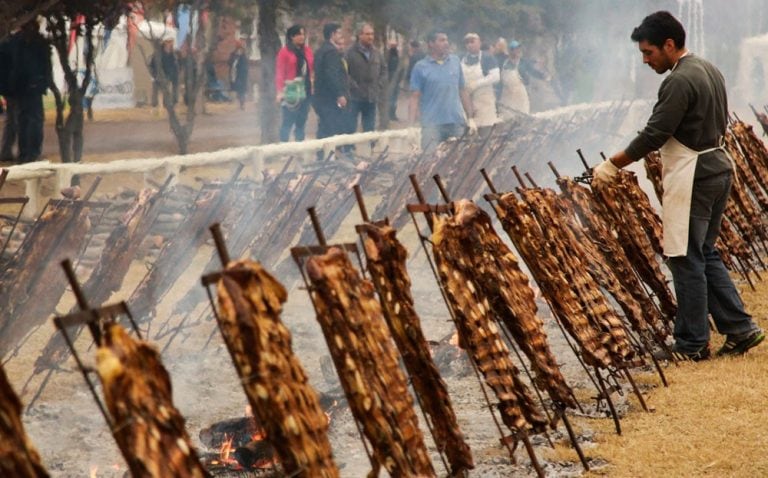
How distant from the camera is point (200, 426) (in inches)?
318

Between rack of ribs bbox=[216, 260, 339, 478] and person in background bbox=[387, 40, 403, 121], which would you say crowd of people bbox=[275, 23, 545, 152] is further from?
rack of ribs bbox=[216, 260, 339, 478]

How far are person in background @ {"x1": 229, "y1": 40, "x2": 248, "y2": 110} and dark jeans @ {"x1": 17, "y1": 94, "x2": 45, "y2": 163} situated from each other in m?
9.41

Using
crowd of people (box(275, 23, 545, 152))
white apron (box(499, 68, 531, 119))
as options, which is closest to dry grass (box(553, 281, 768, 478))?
crowd of people (box(275, 23, 545, 152))

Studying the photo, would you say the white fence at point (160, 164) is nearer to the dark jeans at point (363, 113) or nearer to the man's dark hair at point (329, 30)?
the dark jeans at point (363, 113)

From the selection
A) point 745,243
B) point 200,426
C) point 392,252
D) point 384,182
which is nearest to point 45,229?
point 200,426

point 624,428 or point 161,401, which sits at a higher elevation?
point 161,401

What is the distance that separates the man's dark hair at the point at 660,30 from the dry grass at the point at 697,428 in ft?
7.69

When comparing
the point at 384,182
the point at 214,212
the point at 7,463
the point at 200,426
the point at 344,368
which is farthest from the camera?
the point at 384,182

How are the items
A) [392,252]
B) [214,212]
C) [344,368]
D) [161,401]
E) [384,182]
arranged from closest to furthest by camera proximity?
[161,401]
[344,368]
[392,252]
[214,212]
[384,182]

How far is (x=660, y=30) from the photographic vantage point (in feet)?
29.2

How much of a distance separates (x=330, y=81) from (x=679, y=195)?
412 inches

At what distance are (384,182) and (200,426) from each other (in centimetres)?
996

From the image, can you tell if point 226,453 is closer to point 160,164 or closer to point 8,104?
point 160,164

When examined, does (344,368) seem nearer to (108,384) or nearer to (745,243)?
(108,384)
